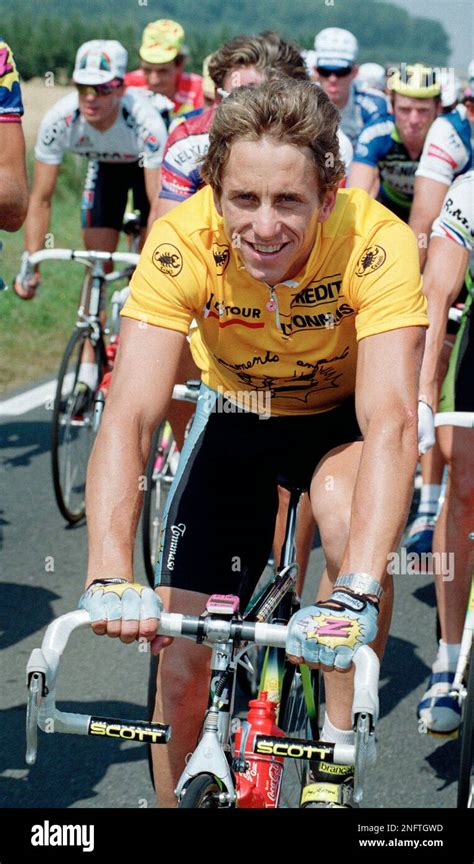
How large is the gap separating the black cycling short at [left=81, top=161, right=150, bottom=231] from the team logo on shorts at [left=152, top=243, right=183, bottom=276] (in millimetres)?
5413

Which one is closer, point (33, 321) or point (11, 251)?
point (33, 321)

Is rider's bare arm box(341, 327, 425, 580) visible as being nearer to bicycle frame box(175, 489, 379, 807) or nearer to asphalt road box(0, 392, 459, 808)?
bicycle frame box(175, 489, 379, 807)

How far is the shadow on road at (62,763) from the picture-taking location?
169 inches

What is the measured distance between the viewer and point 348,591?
8.61 ft

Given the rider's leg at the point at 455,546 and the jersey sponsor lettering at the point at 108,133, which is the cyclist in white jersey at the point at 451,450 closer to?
the rider's leg at the point at 455,546

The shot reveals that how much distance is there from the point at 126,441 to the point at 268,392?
25.4 inches

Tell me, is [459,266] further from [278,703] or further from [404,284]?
[278,703]

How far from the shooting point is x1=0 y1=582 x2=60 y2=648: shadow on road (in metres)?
5.70

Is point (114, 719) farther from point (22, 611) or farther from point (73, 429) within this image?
point (73, 429)

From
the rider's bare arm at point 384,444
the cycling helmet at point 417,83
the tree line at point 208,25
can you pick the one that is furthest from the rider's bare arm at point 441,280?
the tree line at point 208,25

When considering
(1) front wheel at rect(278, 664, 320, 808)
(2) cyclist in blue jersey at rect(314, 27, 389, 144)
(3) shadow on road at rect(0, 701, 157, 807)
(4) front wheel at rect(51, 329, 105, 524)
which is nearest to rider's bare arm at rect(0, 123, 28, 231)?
(3) shadow on road at rect(0, 701, 157, 807)

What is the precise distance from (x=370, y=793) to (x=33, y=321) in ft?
32.4

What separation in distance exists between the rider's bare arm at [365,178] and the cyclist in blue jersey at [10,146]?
134 inches
